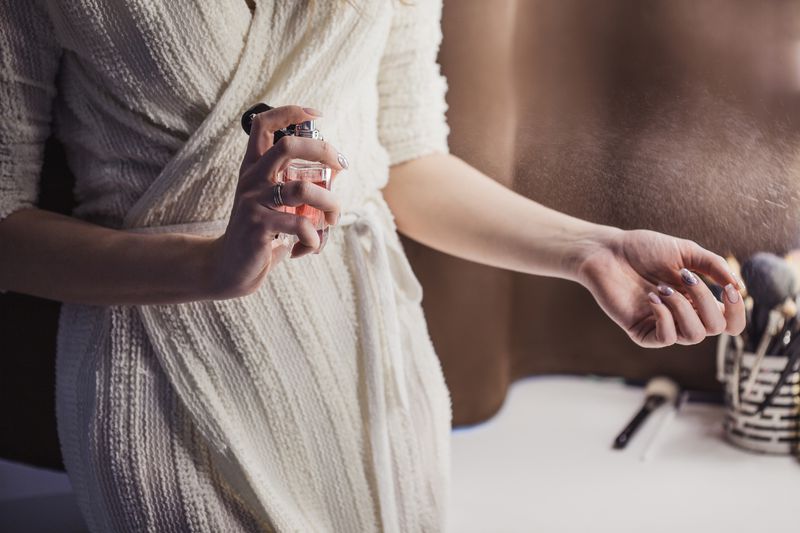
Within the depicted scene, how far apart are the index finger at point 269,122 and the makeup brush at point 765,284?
0.28 m

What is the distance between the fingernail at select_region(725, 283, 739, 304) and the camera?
0.43 meters

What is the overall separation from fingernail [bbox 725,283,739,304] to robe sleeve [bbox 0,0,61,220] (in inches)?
17.7

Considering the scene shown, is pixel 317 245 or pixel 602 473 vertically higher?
pixel 317 245

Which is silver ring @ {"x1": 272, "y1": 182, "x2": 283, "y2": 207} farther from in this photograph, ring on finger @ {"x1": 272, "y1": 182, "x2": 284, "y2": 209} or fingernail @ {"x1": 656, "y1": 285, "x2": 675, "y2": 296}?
fingernail @ {"x1": 656, "y1": 285, "x2": 675, "y2": 296}

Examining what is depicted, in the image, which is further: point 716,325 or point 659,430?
point 659,430

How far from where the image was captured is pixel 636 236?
0.46 meters

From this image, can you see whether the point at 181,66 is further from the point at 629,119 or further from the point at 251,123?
the point at 629,119

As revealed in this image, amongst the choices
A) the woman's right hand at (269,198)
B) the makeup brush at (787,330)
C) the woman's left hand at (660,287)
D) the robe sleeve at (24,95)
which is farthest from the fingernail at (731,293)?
the robe sleeve at (24,95)

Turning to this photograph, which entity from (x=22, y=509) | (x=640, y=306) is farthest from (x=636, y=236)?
(x=22, y=509)

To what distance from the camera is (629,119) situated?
1.54 ft

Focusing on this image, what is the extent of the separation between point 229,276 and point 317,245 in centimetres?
6

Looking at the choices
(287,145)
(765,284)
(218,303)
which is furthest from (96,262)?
(765,284)

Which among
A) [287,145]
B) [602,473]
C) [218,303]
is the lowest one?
[602,473]

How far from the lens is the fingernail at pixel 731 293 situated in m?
0.43
